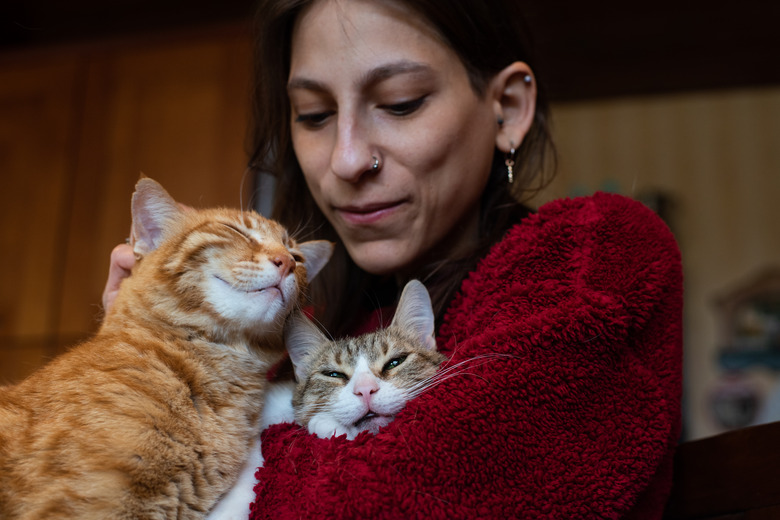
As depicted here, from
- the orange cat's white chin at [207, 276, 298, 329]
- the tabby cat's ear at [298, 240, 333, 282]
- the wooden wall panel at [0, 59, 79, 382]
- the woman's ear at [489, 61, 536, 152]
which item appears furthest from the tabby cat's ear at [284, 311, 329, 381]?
the wooden wall panel at [0, 59, 79, 382]

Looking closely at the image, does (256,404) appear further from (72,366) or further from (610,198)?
(610,198)

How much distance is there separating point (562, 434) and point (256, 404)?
507 millimetres

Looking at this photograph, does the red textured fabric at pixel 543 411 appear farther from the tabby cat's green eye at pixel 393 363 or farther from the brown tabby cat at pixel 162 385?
the tabby cat's green eye at pixel 393 363

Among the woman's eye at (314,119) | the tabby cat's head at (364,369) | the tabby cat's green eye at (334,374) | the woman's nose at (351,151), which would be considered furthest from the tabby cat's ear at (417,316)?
the woman's eye at (314,119)

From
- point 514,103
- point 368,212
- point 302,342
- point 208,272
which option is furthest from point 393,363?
point 514,103

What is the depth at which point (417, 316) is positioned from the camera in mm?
1364

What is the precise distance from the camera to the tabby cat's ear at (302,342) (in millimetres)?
1301

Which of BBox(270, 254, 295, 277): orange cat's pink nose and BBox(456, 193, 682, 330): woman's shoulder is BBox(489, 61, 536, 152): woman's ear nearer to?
BBox(456, 193, 682, 330): woman's shoulder

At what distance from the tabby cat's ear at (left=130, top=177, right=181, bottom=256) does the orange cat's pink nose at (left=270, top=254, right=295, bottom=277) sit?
0.25m

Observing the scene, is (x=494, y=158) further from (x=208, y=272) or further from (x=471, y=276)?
(x=208, y=272)

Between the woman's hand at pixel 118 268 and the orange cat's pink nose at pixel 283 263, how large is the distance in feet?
1.30

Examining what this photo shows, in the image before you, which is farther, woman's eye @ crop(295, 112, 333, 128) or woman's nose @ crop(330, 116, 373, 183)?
woman's eye @ crop(295, 112, 333, 128)

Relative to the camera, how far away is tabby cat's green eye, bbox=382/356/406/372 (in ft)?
4.24

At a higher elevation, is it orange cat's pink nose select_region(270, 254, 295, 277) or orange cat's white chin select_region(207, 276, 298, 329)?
orange cat's pink nose select_region(270, 254, 295, 277)
